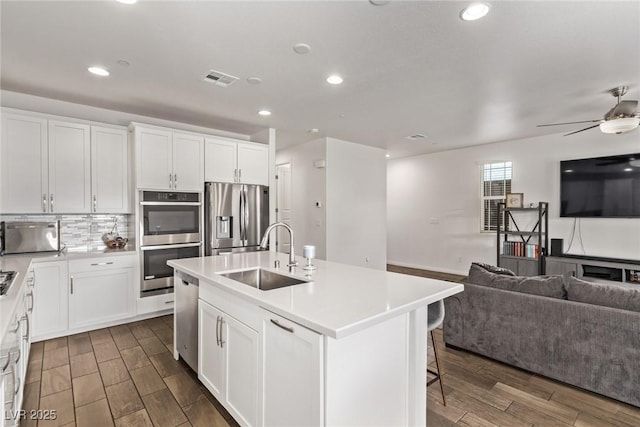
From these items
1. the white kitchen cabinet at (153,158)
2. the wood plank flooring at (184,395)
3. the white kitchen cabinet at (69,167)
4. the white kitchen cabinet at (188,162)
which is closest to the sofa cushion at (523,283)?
the wood plank flooring at (184,395)

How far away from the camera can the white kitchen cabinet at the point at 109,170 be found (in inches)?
144

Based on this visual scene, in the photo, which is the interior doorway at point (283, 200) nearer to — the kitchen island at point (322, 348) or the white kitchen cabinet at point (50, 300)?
the white kitchen cabinet at point (50, 300)

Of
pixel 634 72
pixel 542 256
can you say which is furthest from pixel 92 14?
pixel 542 256

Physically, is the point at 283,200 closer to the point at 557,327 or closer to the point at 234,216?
the point at 234,216

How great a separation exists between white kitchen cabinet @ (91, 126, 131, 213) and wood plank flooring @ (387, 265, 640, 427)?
389cm

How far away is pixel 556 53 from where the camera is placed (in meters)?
2.51

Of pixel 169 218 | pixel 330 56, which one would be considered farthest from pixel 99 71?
pixel 330 56

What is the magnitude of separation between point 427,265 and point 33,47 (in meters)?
6.97

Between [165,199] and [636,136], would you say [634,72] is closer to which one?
[636,136]

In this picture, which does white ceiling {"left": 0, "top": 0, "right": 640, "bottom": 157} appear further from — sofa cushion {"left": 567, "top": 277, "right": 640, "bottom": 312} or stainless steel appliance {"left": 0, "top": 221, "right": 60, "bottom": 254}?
sofa cushion {"left": 567, "top": 277, "right": 640, "bottom": 312}

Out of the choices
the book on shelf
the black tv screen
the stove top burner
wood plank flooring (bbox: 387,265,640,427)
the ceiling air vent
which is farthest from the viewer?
the book on shelf

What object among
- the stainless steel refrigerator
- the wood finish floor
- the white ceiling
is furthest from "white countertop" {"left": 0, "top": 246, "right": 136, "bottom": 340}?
the white ceiling

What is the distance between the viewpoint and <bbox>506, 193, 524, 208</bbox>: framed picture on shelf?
554 cm

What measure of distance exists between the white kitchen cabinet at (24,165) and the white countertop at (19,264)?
51cm
